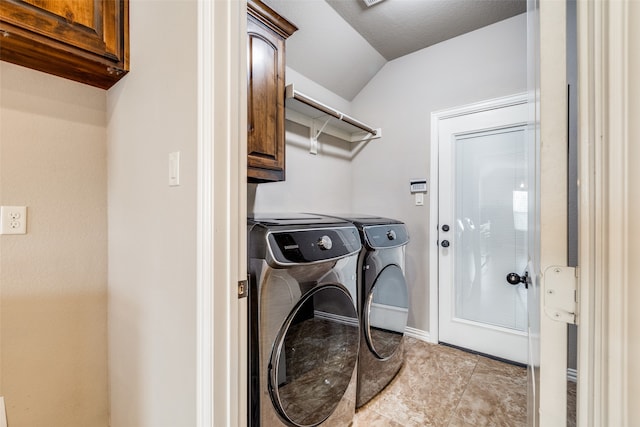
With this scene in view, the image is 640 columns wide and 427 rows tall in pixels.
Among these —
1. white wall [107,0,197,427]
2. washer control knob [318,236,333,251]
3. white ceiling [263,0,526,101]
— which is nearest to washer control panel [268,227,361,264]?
washer control knob [318,236,333,251]

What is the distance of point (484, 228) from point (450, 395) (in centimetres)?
122

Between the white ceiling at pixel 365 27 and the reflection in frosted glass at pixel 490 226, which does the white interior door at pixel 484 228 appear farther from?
the white ceiling at pixel 365 27

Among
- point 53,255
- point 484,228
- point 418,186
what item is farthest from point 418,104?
point 53,255

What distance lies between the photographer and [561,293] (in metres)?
0.44

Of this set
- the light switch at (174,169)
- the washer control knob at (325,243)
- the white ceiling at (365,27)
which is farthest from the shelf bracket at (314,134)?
the light switch at (174,169)

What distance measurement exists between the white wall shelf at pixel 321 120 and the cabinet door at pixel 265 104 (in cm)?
18

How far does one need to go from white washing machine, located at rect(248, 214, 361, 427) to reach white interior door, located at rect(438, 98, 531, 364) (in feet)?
4.27

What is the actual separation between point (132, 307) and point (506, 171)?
249 cm

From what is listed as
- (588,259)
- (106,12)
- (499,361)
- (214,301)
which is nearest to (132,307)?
(214,301)

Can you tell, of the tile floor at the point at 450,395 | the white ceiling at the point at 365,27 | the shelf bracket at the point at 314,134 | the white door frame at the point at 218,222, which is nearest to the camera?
the white door frame at the point at 218,222

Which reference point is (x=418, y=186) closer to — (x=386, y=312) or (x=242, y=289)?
(x=386, y=312)

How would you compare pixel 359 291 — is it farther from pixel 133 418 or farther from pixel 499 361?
pixel 499 361

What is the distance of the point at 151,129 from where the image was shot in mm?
1054

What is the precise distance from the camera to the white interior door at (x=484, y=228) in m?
2.13
